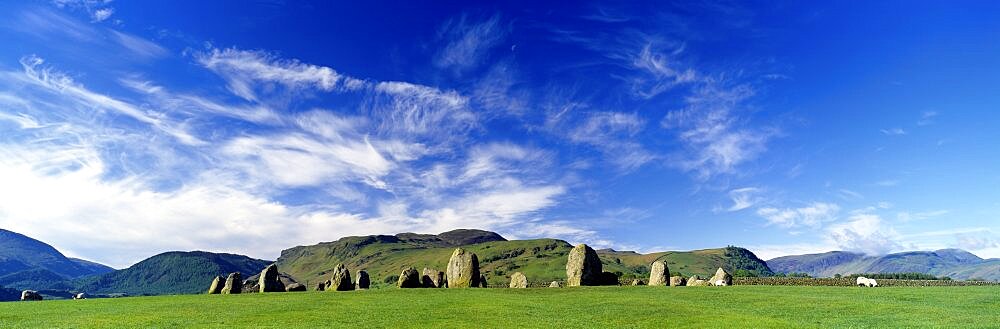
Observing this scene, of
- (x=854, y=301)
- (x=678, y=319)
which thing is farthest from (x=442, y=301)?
(x=854, y=301)

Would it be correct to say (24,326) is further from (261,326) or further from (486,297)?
(486,297)

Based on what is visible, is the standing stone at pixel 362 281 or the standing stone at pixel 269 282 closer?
the standing stone at pixel 269 282

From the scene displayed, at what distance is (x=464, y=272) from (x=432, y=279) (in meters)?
5.12

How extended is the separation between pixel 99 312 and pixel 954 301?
5469 cm

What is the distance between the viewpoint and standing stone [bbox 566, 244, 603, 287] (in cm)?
6250

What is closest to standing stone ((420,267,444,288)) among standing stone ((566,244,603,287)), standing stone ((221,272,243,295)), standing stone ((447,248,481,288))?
standing stone ((447,248,481,288))

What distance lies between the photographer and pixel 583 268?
6269 centimetres

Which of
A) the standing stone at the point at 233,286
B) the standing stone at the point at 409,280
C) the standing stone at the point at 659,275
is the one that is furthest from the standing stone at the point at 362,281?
the standing stone at the point at 659,275

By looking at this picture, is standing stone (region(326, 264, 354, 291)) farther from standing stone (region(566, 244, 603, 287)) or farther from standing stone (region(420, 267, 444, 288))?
standing stone (region(566, 244, 603, 287))

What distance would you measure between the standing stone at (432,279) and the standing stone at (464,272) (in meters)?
2.10

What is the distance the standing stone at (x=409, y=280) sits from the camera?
5931 cm

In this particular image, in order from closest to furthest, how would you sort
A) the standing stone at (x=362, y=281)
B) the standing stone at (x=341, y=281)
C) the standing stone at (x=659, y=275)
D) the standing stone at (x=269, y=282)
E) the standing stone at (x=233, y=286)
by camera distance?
1. the standing stone at (x=233, y=286)
2. the standing stone at (x=269, y=282)
3. the standing stone at (x=341, y=281)
4. the standing stone at (x=659, y=275)
5. the standing stone at (x=362, y=281)

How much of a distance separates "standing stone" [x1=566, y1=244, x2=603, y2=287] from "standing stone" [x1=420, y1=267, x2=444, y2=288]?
49.9ft

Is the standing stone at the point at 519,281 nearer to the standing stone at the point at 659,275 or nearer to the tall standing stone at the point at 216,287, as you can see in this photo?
the standing stone at the point at 659,275
